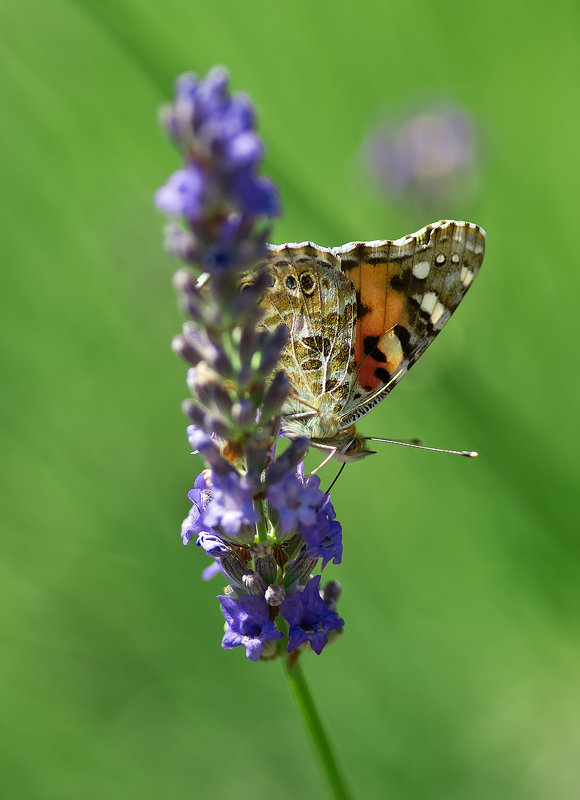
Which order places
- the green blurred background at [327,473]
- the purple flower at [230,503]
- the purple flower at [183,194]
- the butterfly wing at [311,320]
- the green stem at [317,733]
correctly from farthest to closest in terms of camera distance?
the green blurred background at [327,473] < the butterfly wing at [311,320] < the green stem at [317,733] < the purple flower at [230,503] < the purple flower at [183,194]

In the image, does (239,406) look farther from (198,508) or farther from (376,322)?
(376,322)

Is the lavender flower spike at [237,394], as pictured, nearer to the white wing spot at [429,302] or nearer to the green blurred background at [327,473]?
the white wing spot at [429,302]

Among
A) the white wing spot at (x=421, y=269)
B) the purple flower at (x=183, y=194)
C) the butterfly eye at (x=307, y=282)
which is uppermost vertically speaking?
the butterfly eye at (x=307, y=282)

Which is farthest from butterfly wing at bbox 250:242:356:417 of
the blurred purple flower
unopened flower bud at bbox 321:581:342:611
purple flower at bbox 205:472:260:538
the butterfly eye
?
the blurred purple flower

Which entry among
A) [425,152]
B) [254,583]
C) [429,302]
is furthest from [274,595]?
[425,152]

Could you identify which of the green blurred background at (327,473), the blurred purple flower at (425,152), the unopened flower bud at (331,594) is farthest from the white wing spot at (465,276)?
the blurred purple flower at (425,152)

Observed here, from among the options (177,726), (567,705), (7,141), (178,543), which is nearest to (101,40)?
(7,141)

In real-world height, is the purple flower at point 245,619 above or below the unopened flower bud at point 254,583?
below
